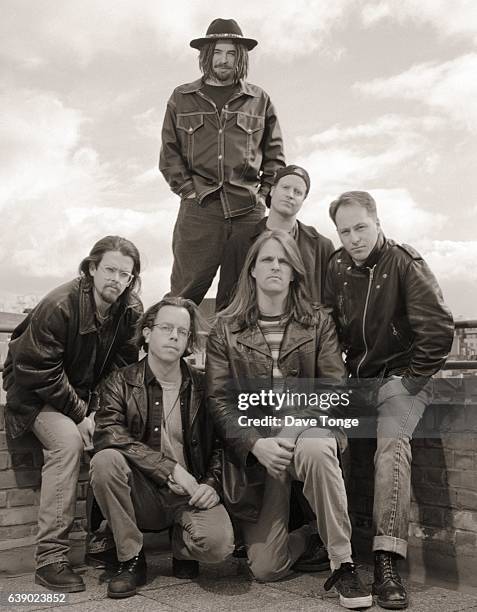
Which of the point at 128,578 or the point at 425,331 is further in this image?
the point at 425,331

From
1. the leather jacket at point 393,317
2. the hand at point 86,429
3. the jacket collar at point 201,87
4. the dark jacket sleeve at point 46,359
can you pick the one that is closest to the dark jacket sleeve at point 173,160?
the jacket collar at point 201,87

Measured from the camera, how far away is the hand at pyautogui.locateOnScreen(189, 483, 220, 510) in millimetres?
3734

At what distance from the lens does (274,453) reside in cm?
366

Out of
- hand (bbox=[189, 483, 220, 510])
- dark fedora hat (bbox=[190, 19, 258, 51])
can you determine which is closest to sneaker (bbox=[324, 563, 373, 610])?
hand (bbox=[189, 483, 220, 510])

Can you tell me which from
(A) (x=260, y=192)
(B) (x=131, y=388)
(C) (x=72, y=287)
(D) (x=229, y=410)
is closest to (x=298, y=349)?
(D) (x=229, y=410)

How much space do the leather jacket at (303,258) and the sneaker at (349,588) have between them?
161cm

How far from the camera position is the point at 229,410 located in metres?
3.87

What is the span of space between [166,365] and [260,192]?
191cm

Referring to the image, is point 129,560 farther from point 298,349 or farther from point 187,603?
point 298,349

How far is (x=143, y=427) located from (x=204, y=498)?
47 centimetres

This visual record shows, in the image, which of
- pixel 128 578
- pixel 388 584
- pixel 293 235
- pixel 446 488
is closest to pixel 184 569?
pixel 128 578

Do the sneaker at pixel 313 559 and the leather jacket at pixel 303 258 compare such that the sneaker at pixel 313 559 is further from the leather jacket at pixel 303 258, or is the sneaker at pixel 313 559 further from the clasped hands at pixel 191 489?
the leather jacket at pixel 303 258

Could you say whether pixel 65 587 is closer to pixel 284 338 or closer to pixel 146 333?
pixel 146 333

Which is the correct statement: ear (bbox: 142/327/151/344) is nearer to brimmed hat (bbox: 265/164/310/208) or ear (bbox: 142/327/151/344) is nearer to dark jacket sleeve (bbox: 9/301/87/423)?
dark jacket sleeve (bbox: 9/301/87/423)
